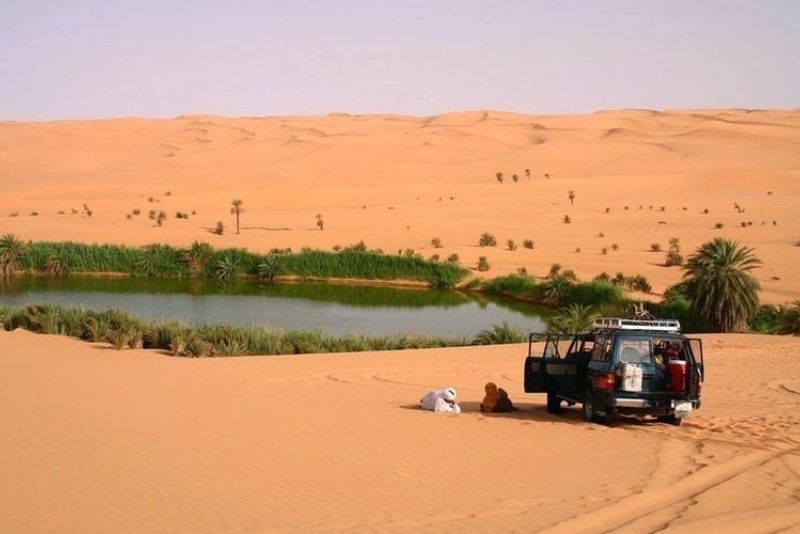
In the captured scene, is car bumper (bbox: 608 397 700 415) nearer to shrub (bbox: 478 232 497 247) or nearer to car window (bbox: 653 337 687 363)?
car window (bbox: 653 337 687 363)

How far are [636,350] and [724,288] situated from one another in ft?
59.6

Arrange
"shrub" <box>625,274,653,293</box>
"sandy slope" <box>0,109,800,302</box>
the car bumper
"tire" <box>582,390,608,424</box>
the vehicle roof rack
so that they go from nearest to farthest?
1. the car bumper
2. the vehicle roof rack
3. "tire" <box>582,390,608,424</box>
4. "shrub" <box>625,274,653,293</box>
5. "sandy slope" <box>0,109,800,302</box>

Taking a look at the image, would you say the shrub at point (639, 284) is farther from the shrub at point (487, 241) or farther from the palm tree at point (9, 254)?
the palm tree at point (9, 254)

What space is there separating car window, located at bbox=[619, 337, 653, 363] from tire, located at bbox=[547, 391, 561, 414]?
6.73 ft

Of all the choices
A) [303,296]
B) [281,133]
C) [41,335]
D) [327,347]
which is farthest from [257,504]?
[281,133]

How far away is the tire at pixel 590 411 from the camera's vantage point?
46.8 ft

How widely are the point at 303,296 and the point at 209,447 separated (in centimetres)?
3164

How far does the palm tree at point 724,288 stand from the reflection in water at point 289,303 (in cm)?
589

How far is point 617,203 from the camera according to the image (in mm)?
75938

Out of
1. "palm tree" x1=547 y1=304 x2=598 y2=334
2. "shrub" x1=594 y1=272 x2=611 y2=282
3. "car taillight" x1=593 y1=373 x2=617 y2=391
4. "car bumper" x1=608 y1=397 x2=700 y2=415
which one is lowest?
"car bumper" x1=608 y1=397 x2=700 y2=415

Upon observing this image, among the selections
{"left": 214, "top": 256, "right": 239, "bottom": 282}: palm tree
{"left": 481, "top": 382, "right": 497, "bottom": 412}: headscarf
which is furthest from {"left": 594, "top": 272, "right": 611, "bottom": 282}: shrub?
{"left": 481, "top": 382, "right": 497, "bottom": 412}: headscarf

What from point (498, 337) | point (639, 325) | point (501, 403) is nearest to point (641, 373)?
point (639, 325)

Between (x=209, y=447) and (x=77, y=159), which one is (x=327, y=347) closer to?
(x=209, y=447)

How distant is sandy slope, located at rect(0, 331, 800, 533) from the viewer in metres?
9.16
